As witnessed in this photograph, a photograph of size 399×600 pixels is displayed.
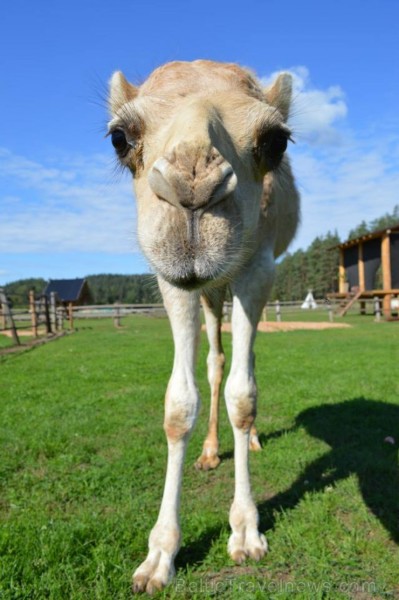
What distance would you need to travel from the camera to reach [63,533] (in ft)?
9.57

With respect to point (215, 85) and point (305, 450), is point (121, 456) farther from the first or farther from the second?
point (215, 85)

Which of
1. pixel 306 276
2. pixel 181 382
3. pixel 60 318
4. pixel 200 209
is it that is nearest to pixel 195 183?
pixel 200 209

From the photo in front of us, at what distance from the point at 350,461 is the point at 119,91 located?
139 inches

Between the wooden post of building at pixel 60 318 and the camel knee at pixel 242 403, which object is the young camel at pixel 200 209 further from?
the wooden post of building at pixel 60 318

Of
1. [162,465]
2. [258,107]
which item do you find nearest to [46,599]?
[162,465]

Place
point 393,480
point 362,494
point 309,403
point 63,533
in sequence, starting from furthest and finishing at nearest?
point 309,403 < point 393,480 < point 362,494 < point 63,533

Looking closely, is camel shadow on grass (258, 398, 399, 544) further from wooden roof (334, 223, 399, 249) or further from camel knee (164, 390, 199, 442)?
wooden roof (334, 223, 399, 249)

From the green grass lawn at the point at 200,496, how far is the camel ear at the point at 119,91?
104 inches

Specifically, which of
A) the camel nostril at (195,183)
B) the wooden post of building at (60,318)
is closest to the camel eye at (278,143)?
the camel nostril at (195,183)

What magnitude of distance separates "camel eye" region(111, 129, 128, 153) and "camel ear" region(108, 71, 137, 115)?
402 millimetres

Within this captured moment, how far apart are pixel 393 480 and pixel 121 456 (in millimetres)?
2396

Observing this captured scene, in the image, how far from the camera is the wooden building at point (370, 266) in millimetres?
30531

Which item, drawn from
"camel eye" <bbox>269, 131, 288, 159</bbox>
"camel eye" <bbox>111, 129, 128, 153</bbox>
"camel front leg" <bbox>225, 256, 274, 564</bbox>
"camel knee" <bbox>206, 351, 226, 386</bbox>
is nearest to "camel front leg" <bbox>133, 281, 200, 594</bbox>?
"camel front leg" <bbox>225, 256, 274, 564</bbox>

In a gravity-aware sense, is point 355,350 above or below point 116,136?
below
